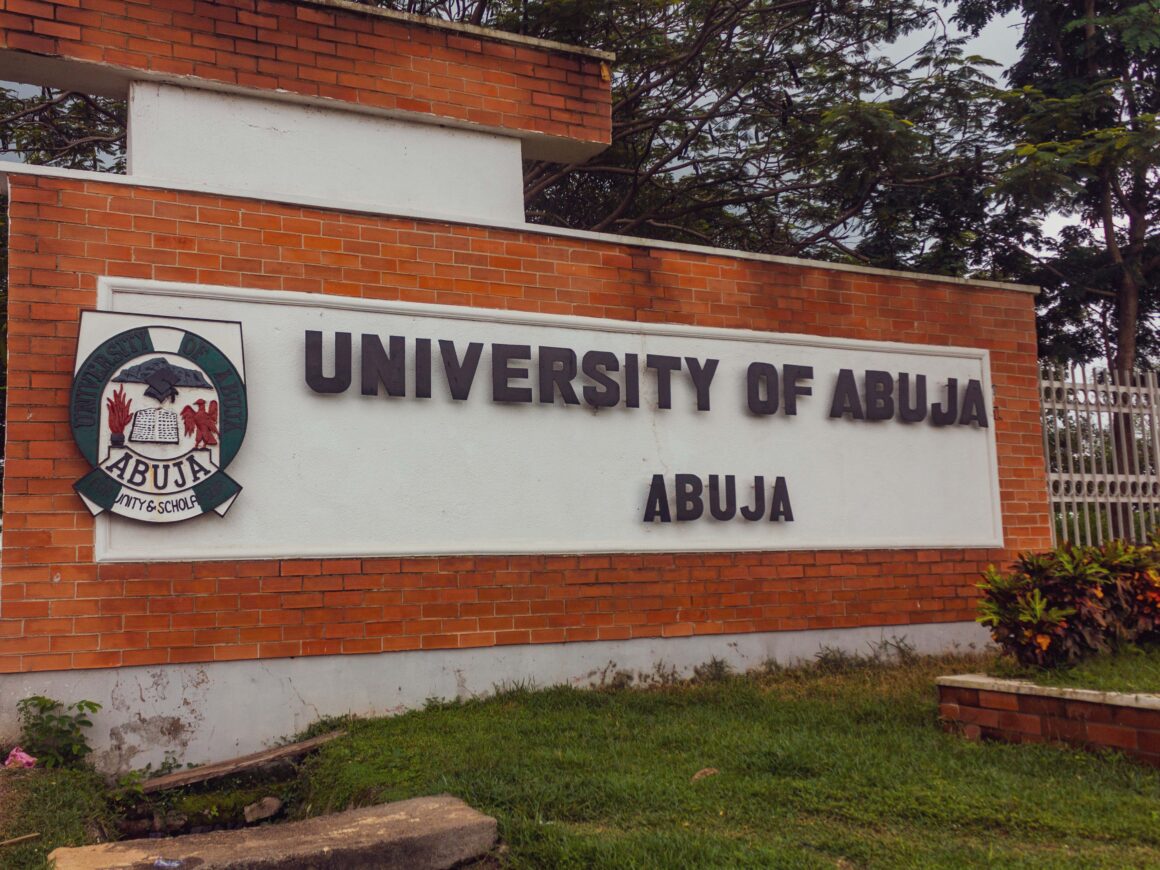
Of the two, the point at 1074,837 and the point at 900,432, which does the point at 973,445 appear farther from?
the point at 1074,837

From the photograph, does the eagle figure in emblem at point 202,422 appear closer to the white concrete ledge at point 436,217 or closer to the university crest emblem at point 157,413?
the university crest emblem at point 157,413

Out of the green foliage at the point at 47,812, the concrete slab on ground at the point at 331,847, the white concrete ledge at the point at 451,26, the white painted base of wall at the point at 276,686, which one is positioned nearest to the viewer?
the concrete slab on ground at the point at 331,847

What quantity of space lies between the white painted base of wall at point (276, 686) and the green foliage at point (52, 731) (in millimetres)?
62

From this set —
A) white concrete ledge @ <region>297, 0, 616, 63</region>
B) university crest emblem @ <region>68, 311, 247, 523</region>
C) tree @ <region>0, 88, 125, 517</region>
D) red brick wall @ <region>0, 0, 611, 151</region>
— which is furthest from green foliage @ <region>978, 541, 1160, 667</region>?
tree @ <region>0, 88, 125, 517</region>

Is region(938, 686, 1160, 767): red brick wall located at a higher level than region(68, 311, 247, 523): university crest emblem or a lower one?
lower

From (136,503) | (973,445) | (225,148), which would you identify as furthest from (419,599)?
(973,445)

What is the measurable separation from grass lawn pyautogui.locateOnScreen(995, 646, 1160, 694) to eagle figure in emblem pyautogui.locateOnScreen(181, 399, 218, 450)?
442 cm

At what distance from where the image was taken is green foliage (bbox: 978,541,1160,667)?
5.45 meters

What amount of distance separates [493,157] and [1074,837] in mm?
5305

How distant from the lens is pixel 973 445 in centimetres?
837

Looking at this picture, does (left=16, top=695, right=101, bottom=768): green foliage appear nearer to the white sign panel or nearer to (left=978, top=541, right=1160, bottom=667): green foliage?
the white sign panel

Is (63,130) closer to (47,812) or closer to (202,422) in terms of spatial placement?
(202,422)

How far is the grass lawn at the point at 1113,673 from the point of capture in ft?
16.4

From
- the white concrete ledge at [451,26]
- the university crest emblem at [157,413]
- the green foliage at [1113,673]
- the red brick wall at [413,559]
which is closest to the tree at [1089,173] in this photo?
the red brick wall at [413,559]
